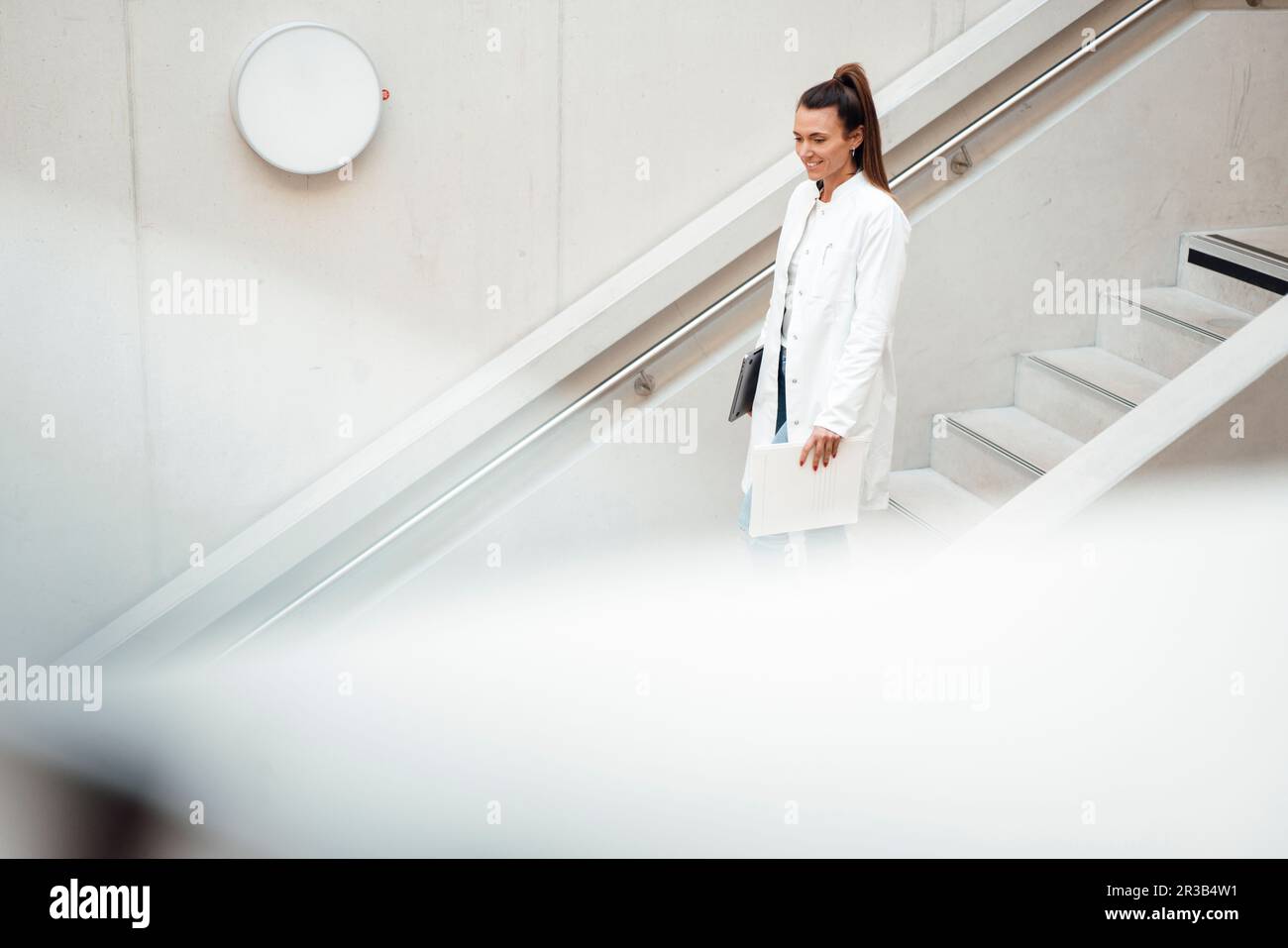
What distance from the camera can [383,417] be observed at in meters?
4.13

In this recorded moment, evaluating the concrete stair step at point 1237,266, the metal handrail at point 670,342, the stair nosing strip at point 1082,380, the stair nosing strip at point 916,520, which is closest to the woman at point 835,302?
the stair nosing strip at point 916,520

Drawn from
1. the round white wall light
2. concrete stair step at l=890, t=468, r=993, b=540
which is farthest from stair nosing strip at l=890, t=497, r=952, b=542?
the round white wall light

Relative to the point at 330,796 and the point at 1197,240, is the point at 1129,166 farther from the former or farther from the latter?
the point at 330,796

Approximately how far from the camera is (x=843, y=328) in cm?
332

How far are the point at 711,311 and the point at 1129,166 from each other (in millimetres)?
1490

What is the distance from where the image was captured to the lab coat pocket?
10.7ft

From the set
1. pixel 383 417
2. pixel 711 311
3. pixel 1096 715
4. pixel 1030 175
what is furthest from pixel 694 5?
pixel 1096 715

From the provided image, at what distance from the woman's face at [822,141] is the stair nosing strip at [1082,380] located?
139 centimetres

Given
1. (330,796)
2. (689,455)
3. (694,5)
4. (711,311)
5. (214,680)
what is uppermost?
(694,5)

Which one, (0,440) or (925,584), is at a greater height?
(0,440)

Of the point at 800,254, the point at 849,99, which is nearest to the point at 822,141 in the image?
the point at 849,99

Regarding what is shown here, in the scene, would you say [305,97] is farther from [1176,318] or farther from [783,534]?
[1176,318]

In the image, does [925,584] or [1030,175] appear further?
[1030,175]

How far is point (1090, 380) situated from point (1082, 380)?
0.08 ft
